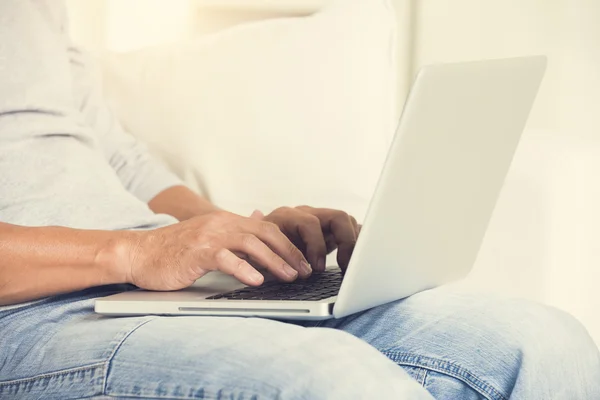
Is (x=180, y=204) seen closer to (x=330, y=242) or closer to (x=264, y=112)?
(x=264, y=112)

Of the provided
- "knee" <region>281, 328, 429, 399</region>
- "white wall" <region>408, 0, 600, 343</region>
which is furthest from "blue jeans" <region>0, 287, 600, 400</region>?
"white wall" <region>408, 0, 600, 343</region>

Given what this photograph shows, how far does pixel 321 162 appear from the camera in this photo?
5.30 ft

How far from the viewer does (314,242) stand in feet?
3.72

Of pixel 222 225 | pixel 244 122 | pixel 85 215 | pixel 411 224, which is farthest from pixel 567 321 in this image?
pixel 244 122

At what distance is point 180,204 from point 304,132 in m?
0.28

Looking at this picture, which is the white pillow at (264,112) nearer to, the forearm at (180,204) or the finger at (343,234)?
the forearm at (180,204)

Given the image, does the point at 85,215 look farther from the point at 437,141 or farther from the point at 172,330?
the point at 437,141

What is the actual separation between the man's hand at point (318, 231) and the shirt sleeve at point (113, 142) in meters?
0.37

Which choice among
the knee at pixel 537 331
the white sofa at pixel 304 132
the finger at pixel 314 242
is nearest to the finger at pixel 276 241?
the finger at pixel 314 242

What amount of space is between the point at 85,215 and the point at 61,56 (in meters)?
0.30

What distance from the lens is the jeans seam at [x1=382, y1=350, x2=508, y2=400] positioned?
942 millimetres

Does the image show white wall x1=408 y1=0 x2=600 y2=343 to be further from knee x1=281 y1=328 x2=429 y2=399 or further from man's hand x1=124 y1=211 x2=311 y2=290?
knee x1=281 y1=328 x2=429 y2=399

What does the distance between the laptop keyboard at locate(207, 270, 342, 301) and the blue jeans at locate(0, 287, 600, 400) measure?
45mm

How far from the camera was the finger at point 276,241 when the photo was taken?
39.6 inches
